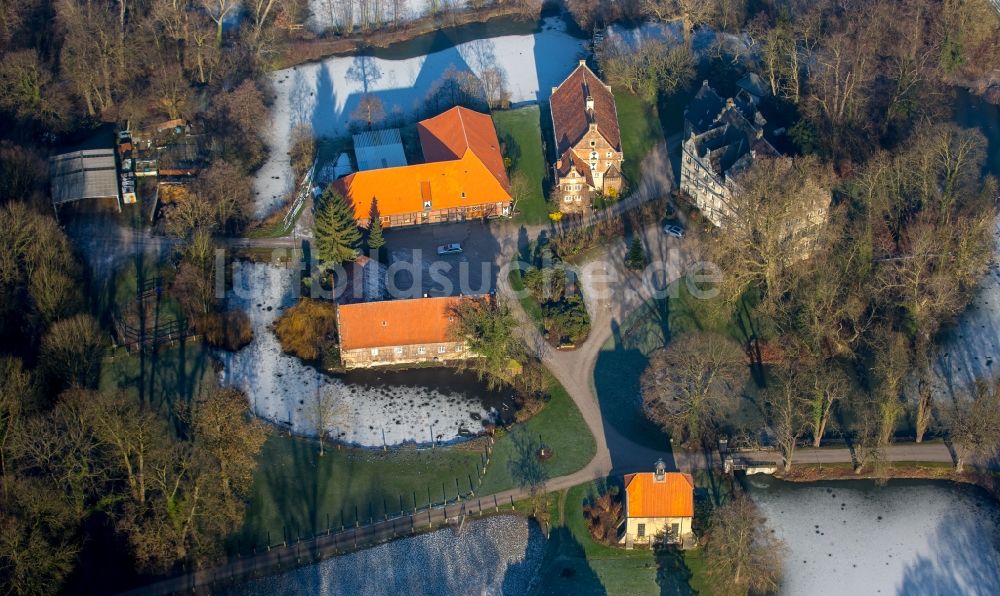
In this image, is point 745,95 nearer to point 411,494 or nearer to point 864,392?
point 864,392

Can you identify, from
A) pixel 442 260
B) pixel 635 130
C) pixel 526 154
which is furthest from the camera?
pixel 635 130

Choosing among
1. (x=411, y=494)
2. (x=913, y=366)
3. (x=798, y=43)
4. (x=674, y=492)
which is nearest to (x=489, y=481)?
(x=411, y=494)

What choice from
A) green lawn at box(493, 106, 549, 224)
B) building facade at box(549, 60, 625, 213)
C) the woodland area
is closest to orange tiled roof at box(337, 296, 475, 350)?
the woodland area

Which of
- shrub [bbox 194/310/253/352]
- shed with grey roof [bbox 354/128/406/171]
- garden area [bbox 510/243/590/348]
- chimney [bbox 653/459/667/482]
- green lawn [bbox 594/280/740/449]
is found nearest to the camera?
chimney [bbox 653/459/667/482]

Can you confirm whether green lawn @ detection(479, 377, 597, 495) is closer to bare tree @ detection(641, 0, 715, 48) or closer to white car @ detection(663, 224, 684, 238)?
white car @ detection(663, 224, 684, 238)

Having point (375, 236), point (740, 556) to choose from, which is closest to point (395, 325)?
point (375, 236)

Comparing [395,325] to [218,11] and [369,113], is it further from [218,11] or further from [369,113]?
[218,11]
